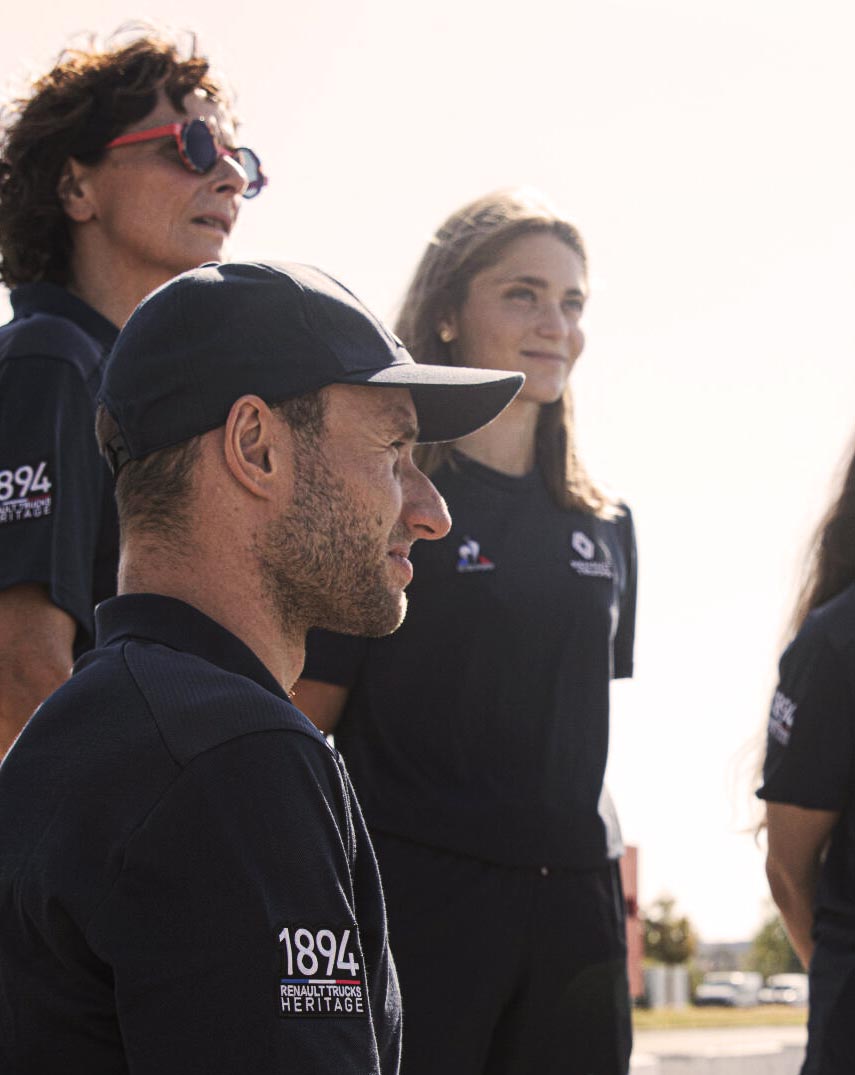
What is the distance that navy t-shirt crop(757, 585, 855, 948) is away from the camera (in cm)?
375

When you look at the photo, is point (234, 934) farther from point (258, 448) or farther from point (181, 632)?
point (258, 448)

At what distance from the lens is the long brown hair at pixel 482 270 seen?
3.87 metres

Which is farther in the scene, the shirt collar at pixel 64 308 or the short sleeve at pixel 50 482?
the shirt collar at pixel 64 308

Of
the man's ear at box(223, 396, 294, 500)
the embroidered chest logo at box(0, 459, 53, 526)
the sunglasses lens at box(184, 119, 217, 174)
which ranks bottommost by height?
the embroidered chest logo at box(0, 459, 53, 526)

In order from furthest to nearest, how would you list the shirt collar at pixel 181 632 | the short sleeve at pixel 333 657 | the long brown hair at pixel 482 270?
the long brown hair at pixel 482 270
the short sleeve at pixel 333 657
the shirt collar at pixel 181 632

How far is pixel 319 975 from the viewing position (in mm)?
1459

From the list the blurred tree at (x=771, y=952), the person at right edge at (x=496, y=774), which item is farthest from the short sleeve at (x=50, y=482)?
the blurred tree at (x=771, y=952)

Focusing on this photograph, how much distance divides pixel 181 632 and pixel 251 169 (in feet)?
6.60

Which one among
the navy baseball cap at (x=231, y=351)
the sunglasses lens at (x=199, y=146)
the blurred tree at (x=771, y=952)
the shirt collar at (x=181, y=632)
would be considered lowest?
the blurred tree at (x=771, y=952)

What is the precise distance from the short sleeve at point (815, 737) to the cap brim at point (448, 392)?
1845mm

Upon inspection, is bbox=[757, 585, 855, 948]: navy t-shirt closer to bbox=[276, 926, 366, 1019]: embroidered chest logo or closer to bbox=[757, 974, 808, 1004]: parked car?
bbox=[276, 926, 366, 1019]: embroidered chest logo

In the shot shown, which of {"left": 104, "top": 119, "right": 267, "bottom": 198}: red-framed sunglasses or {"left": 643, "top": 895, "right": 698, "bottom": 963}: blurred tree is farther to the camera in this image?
{"left": 643, "top": 895, "right": 698, "bottom": 963}: blurred tree

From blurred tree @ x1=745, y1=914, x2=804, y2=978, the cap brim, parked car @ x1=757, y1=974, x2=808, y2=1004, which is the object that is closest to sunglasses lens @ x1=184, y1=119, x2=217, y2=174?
the cap brim

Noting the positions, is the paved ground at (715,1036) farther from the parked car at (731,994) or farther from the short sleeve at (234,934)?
the parked car at (731,994)
